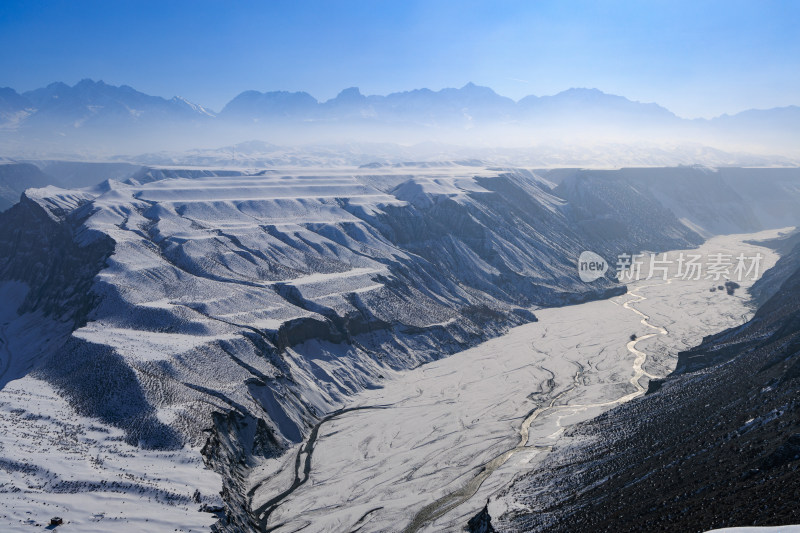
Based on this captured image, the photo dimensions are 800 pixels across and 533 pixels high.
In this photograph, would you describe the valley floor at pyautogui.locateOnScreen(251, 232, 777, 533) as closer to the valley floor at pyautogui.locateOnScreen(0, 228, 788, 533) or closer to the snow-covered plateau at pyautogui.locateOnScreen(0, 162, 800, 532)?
the valley floor at pyautogui.locateOnScreen(0, 228, 788, 533)

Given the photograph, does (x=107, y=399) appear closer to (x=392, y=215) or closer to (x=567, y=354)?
(x=567, y=354)

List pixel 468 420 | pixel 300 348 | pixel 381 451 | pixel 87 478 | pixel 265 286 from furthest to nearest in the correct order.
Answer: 1. pixel 265 286
2. pixel 300 348
3. pixel 468 420
4. pixel 381 451
5. pixel 87 478

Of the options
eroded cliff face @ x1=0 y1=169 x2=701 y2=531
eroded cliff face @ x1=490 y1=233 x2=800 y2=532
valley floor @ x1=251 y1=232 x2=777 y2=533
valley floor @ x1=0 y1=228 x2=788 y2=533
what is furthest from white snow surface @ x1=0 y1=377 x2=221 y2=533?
eroded cliff face @ x1=490 y1=233 x2=800 y2=532

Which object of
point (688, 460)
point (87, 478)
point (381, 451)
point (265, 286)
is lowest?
point (381, 451)

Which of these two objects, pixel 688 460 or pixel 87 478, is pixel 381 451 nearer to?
pixel 87 478

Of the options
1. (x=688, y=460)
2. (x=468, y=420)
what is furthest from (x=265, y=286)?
(x=688, y=460)
